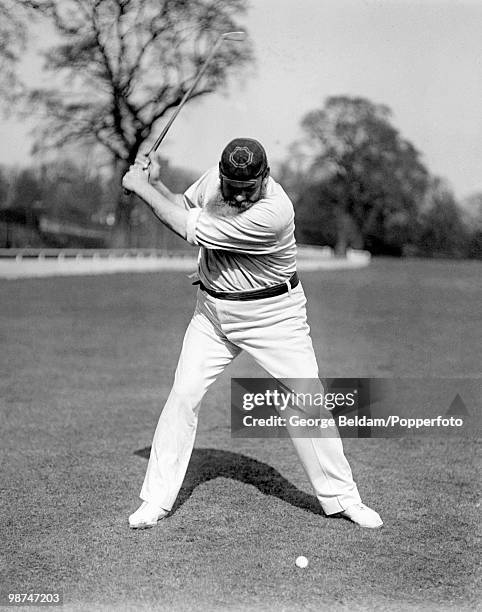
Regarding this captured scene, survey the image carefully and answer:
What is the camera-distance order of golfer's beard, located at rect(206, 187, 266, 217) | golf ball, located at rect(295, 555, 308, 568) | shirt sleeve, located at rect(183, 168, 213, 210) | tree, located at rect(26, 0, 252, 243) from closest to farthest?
golf ball, located at rect(295, 555, 308, 568), golfer's beard, located at rect(206, 187, 266, 217), shirt sleeve, located at rect(183, 168, 213, 210), tree, located at rect(26, 0, 252, 243)

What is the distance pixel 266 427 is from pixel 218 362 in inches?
88.7

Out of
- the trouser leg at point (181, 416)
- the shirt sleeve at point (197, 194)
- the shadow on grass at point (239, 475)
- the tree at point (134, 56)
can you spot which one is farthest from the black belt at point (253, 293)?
the tree at point (134, 56)

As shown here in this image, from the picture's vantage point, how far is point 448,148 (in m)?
6.61

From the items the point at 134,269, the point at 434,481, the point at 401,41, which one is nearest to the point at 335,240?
the point at 401,41

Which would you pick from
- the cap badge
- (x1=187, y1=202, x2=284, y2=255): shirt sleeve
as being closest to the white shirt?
(x1=187, y1=202, x2=284, y2=255): shirt sleeve

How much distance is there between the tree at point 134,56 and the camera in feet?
19.2

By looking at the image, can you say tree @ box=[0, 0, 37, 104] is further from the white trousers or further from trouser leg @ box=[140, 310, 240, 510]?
trouser leg @ box=[140, 310, 240, 510]

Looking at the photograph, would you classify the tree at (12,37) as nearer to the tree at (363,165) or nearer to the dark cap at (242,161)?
the tree at (363,165)

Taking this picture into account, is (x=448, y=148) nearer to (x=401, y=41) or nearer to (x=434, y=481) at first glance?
(x=401, y=41)

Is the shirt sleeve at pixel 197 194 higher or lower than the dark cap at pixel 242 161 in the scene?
lower

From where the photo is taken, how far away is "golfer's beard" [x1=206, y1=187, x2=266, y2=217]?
3889 millimetres

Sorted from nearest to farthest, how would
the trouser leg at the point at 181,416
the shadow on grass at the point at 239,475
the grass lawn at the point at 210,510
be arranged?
the grass lawn at the point at 210,510, the trouser leg at the point at 181,416, the shadow on grass at the point at 239,475

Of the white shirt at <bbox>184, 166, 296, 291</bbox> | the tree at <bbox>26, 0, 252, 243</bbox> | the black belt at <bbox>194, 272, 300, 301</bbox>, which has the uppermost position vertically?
the tree at <bbox>26, 0, 252, 243</bbox>

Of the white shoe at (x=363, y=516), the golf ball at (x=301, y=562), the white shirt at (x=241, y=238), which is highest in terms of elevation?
the white shirt at (x=241, y=238)
